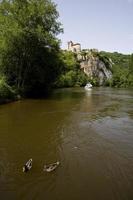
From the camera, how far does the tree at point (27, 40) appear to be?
37844 millimetres

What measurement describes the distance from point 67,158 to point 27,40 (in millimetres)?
29259

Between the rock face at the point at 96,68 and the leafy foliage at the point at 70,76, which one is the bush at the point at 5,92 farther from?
the rock face at the point at 96,68

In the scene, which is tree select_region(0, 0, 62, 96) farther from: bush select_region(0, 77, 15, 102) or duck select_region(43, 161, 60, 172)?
duck select_region(43, 161, 60, 172)

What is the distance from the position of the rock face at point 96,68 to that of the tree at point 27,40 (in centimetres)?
9510

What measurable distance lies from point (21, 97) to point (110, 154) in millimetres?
27376

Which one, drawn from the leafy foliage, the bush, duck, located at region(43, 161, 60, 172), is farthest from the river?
the leafy foliage

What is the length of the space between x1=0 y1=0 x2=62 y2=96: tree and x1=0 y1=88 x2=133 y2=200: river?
18.2 meters

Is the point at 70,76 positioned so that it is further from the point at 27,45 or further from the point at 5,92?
the point at 5,92

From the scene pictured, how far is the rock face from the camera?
5517 inches

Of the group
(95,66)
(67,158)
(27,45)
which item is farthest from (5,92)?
(95,66)

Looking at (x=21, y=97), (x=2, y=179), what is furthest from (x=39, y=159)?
(x=21, y=97)

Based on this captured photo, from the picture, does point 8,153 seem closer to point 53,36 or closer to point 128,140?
point 128,140

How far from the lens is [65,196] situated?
911 cm

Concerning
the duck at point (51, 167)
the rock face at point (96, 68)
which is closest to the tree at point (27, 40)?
the duck at point (51, 167)
